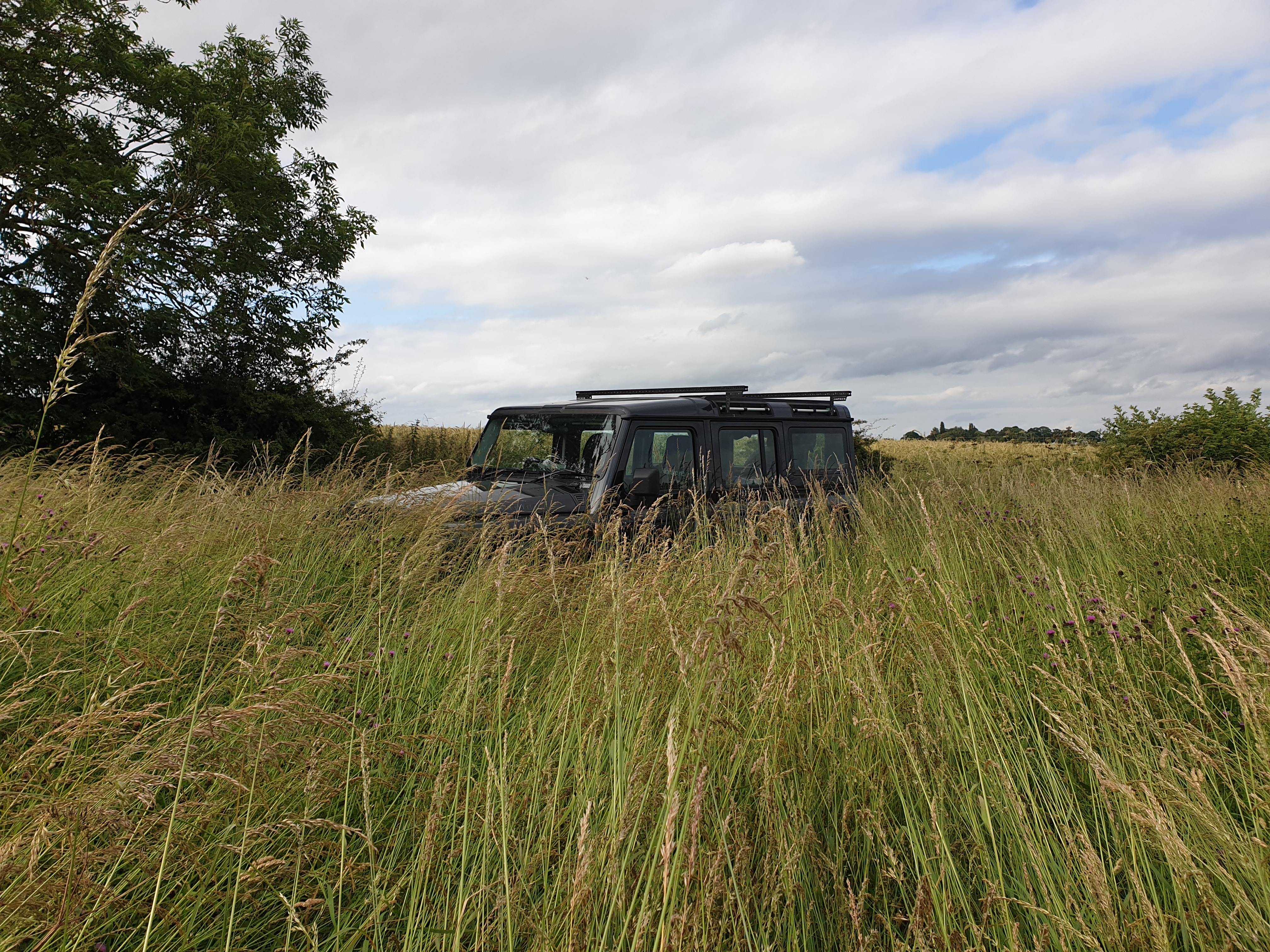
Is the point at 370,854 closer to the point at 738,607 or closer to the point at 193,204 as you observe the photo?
the point at 738,607

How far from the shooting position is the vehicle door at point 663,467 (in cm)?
498

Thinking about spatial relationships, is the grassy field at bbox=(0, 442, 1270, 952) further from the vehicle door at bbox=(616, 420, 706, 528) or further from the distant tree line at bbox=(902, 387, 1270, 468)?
the distant tree line at bbox=(902, 387, 1270, 468)

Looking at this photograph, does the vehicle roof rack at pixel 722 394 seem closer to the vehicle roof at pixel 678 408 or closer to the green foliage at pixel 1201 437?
the vehicle roof at pixel 678 408

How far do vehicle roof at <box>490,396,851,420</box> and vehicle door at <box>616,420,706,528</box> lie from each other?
86 mm

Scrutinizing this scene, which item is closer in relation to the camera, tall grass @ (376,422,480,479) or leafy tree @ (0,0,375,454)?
leafy tree @ (0,0,375,454)

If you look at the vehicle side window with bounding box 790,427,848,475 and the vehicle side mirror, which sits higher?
the vehicle side window with bounding box 790,427,848,475

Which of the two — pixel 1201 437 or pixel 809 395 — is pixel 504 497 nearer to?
pixel 809 395

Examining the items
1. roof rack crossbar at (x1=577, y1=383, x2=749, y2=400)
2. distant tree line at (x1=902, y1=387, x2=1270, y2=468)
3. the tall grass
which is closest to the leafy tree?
the tall grass

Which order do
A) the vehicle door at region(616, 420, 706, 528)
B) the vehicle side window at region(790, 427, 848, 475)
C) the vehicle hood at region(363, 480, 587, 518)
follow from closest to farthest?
the vehicle hood at region(363, 480, 587, 518)
the vehicle door at region(616, 420, 706, 528)
the vehicle side window at region(790, 427, 848, 475)

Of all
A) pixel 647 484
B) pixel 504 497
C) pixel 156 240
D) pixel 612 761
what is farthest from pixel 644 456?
pixel 156 240

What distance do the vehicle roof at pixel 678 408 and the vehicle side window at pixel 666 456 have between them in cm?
15

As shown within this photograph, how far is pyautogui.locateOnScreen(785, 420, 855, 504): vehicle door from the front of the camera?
6.48 m

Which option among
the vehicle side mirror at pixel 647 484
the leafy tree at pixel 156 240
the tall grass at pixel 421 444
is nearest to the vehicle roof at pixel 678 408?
the vehicle side mirror at pixel 647 484

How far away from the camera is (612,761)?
6.55 feet
